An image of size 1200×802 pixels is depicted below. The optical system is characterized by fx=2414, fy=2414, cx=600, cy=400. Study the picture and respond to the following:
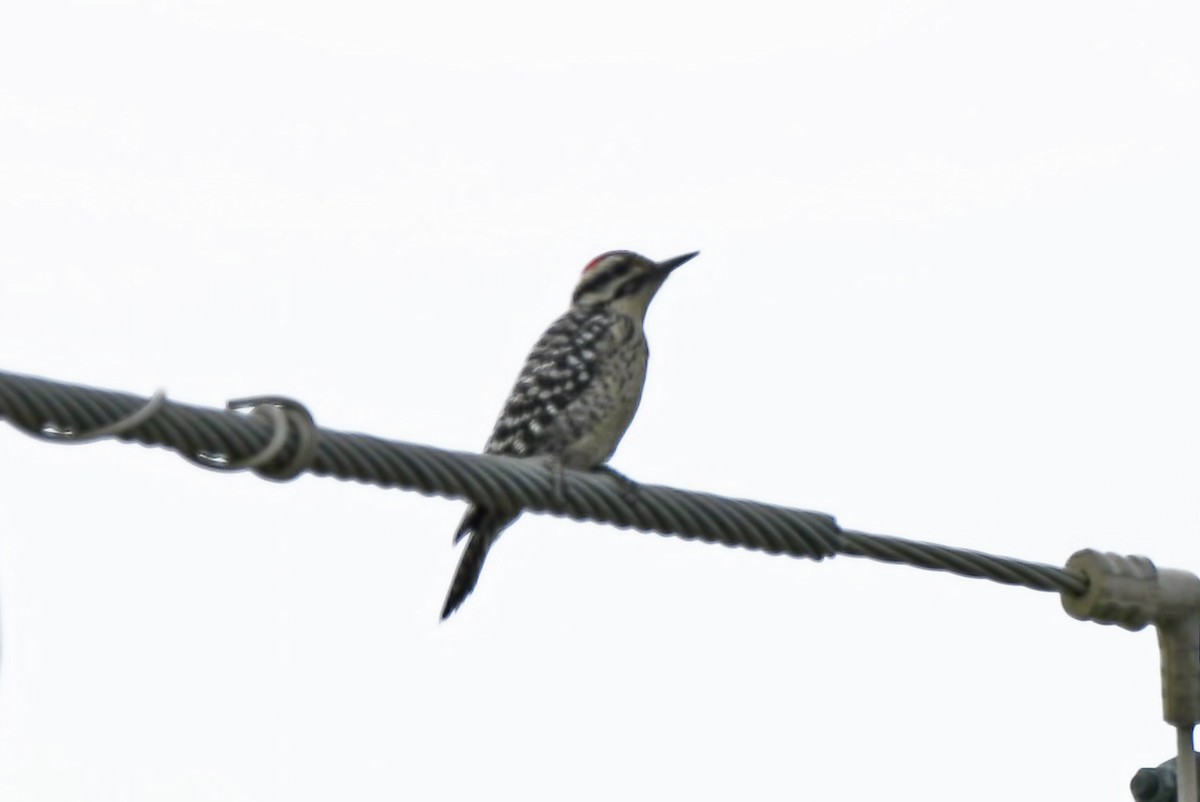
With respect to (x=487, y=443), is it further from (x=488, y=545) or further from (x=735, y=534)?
(x=735, y=534)

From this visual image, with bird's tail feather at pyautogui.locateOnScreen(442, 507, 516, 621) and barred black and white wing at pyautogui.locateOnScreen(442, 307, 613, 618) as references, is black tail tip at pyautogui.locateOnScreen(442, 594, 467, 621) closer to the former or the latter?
bird's tail feather at pyautogui.locateOnScreen(442, 507, 516, 621)

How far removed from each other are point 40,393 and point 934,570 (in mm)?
2147

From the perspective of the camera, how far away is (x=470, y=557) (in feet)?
24.9

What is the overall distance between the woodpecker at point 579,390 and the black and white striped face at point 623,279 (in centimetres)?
3

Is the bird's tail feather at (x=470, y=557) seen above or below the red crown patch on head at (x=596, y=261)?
below

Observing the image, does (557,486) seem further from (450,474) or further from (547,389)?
(547,389)

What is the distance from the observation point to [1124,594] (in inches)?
232

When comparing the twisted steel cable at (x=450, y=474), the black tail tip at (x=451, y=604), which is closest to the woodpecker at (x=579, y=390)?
the black tail tip at (x=451, y=604)

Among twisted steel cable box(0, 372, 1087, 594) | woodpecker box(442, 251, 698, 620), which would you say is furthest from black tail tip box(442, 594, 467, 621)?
twisted steel cable box(0, 372, 1087, 594)

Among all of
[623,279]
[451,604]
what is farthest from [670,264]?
[451,604]

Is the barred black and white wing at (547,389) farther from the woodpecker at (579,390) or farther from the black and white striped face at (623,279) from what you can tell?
the black and white striped face at (623,279)

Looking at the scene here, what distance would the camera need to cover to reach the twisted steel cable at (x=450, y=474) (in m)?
4.64

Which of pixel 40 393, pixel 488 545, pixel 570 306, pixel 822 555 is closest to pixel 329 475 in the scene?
pixel 40 393

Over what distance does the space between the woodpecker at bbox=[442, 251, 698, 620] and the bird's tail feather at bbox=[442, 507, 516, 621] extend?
8 centimetres
